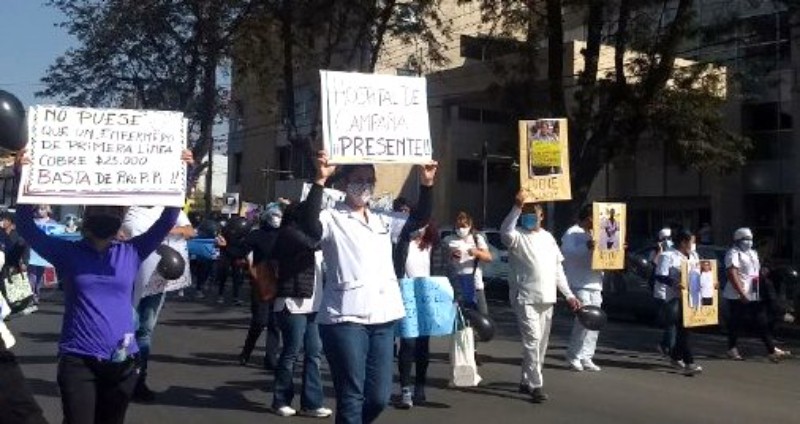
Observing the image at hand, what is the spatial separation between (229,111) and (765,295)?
2513cm

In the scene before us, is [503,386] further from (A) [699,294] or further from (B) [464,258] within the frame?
(A) [699,294]

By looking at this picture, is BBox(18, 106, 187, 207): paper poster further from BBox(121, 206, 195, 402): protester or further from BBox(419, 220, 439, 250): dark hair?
BBox(419, 220, 439, 250): dark hair

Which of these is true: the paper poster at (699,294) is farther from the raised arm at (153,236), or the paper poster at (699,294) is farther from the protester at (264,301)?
the raised arm at (153,236)

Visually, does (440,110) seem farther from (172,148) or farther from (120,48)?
(172,148)

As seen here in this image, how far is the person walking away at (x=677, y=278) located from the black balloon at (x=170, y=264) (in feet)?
20.0

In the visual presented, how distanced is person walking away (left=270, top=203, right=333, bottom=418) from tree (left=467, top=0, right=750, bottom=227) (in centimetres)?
1323

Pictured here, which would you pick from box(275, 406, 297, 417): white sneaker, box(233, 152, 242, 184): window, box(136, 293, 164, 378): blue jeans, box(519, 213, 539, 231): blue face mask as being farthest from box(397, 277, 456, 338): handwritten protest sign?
box(233, 152, 242, 184): window

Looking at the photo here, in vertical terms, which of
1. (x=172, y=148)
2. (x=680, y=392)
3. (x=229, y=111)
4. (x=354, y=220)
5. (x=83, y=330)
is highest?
(x=229, y=111)

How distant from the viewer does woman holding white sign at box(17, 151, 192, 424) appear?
488 cm

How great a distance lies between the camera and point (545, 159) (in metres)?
9.13

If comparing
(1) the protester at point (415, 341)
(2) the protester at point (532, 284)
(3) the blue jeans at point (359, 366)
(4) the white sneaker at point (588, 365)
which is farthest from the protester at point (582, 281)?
(3) the blue jeans at point (359, 366)

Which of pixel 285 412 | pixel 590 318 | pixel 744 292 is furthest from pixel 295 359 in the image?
pixel 744 292

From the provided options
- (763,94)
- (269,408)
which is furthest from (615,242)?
(763,94)

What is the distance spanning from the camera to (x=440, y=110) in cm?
3847
